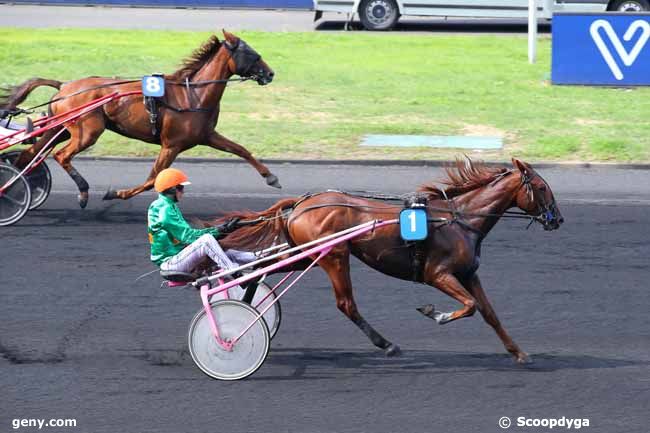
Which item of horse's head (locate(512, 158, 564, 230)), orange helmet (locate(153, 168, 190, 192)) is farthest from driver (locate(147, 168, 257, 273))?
horse's head (locate(512, 158, 564, 230))

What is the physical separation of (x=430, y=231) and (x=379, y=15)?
64.5 feet

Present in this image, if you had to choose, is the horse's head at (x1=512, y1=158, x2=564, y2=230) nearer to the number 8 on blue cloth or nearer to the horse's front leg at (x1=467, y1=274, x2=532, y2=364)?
the horse's front leg at (x1=467, y1=274, x2=532, y2=364)

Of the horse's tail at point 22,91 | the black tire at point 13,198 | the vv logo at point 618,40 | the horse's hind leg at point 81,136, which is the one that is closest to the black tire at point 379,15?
the vv logo at point 618,40

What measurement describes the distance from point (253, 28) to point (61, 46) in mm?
5061

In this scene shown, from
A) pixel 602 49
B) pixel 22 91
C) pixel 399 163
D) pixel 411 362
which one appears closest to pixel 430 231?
pixel 411 362

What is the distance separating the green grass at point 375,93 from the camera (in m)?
17.7

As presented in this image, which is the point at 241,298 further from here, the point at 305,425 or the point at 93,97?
the point at 93,97

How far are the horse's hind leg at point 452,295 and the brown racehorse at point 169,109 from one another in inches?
212

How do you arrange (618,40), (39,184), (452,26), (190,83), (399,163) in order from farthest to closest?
(452,26)
(618,40)
(399,163)
(39,184)
(190,83)

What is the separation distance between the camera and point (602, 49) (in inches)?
826

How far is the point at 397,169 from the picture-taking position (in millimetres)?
16547

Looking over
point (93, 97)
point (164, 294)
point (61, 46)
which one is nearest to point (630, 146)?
point (93, 97)

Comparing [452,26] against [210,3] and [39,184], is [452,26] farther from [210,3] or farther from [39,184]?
[39,184]

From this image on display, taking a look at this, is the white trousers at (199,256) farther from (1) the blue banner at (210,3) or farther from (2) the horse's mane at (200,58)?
(1) the blue banner at (210,3)
